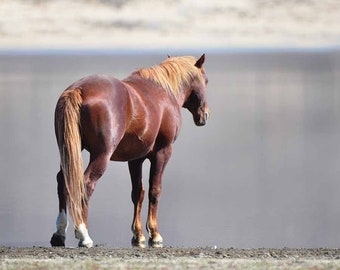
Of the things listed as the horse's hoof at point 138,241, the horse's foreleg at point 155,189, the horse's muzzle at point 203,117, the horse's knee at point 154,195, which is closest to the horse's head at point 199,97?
the horse's muzzle at point 203,117

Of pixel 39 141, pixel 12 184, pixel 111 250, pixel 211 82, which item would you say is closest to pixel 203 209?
pixel 12 184

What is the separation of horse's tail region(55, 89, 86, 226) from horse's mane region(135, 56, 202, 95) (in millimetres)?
1484

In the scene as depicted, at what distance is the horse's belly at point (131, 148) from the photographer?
514 inches

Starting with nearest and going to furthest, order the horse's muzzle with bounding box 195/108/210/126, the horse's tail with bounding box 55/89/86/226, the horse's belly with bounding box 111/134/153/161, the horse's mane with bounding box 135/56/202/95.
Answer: the horse's tail with bounding box 55/89/86/226, the horse's belly with bounding box 111/134/153/161, the horse's mane with bounding box 135/56/202/95, the horse's muzzle with bounding box 195/108/210/126

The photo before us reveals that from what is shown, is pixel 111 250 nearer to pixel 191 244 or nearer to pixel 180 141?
pixel 191 244

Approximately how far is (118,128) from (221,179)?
9.14 m

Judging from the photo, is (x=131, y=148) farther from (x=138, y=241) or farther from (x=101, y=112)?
(x=138, y=241)

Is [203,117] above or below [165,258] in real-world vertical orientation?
above

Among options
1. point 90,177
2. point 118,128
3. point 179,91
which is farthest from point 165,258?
point 179,91

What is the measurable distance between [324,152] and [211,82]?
2804 cm

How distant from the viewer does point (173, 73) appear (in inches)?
554

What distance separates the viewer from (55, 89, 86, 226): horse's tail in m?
12.2

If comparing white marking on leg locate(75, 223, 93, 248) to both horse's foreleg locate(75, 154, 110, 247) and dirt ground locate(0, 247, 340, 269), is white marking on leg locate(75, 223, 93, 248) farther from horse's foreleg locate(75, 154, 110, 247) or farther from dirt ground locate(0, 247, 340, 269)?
dirt ground locate(0, 247, 340, 269)

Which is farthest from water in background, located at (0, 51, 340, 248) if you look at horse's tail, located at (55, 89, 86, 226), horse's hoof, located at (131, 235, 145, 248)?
horse's tail, located at (55, 89, 86, 226)
